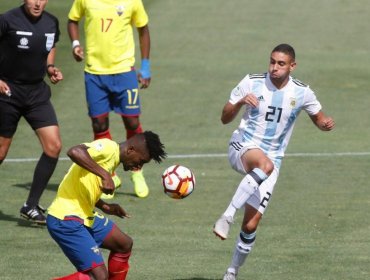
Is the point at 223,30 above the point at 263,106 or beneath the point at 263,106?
beneath

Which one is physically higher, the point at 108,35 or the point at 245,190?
the point at 245,190

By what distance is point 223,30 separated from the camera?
26375 mm

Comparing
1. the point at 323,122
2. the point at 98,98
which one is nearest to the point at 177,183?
the point at 323,122

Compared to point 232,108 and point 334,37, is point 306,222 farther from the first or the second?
point 334,37

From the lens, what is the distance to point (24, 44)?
1350 cm

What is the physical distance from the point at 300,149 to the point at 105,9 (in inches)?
177

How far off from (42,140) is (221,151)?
4818mm

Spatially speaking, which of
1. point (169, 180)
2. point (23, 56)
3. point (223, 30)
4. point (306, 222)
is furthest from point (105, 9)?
point (223, 30)

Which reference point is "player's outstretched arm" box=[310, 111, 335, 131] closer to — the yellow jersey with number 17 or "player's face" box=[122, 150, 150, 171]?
"player's face" box=[122, 150, 150, 171]

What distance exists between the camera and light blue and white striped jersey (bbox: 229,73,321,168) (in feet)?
38.8

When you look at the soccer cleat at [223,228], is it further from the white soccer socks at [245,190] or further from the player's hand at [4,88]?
the player's hand at [4,88]

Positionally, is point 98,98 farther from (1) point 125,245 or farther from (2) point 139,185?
(1) point 125,245

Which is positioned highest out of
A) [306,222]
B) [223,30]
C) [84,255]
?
[84,255]

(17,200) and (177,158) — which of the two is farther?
(177,158)
